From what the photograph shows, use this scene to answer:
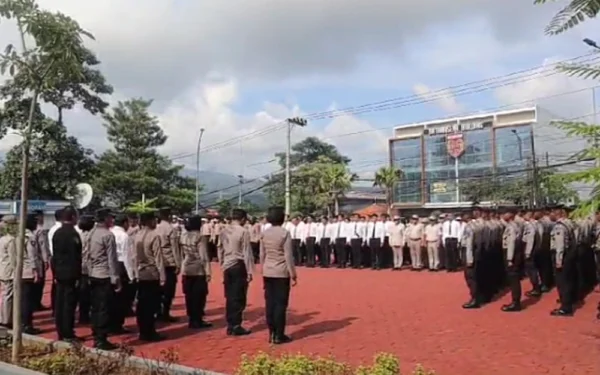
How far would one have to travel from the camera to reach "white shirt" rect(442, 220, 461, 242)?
18.3 meters

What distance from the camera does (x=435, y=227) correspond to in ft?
60.8

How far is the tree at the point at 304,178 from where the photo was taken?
5297cm

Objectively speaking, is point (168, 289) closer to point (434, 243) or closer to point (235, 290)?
point (235, 290)

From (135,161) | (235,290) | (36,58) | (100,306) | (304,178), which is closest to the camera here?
(36,58)

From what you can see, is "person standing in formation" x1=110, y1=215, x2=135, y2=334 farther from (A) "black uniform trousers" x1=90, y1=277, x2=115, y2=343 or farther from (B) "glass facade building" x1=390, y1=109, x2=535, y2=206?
(B) "glass facade building" x1=390, y1=109, x2=535, y2=206

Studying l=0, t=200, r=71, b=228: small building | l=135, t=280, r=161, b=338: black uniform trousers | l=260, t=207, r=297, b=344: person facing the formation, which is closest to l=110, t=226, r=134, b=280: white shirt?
l=135, t=280, r=161, b=338: black uniform trousers

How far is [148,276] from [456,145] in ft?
229

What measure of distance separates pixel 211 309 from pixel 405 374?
580 cm

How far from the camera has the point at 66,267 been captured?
27.3 feet

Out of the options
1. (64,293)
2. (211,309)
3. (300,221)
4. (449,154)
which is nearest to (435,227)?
(300,221)

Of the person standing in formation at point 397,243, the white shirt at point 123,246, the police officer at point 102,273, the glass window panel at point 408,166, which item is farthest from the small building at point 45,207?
the glass window panel at point 408,166

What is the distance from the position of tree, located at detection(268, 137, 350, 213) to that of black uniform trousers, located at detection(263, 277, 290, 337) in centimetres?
4342

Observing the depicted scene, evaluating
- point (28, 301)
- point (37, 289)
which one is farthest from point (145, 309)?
point (37, 289)

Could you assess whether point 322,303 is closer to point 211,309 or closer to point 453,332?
point 211,309
